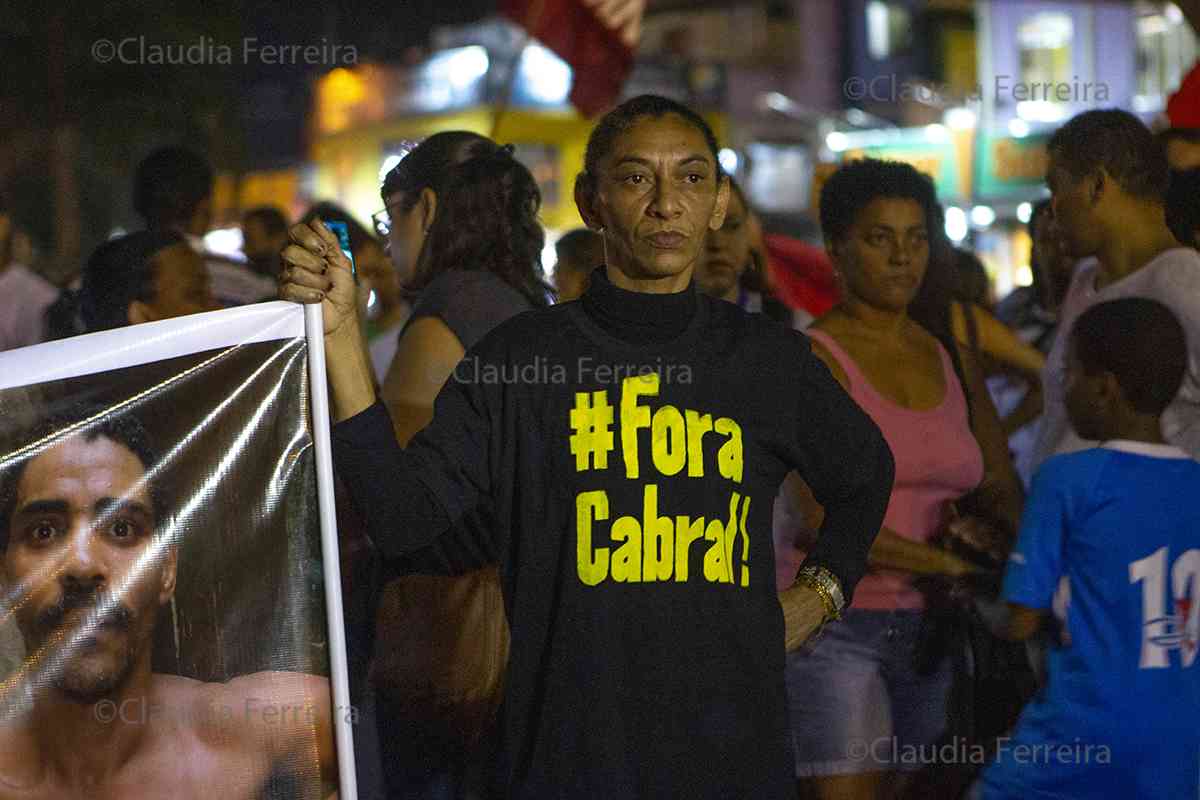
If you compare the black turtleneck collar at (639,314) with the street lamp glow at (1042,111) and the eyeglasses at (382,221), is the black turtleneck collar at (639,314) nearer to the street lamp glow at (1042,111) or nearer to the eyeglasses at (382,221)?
the eyeglasses at (382,221)

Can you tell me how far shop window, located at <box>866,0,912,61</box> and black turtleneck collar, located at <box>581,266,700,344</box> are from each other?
35409 millimetres

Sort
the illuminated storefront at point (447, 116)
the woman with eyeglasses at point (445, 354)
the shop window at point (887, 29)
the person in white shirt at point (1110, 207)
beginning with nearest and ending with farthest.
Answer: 1. the woman with eyeglasses at point (445, 354)
2. the person in white shirt at point (1110, 207)
3. the shop window at point (887, 29)
4. the illuminated storefront at point (447, 116)

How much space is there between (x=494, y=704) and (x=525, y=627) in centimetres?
90

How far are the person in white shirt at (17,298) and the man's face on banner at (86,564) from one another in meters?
3.88

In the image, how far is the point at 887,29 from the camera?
37031mm

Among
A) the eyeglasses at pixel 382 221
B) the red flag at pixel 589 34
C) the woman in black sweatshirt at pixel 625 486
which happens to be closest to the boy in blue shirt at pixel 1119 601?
the woman in black sweatshirt at pixel 625 486

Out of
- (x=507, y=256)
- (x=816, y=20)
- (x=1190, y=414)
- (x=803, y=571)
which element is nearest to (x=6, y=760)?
(x=803, y=571)

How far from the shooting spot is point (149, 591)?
107 inches

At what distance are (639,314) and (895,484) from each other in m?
1.60

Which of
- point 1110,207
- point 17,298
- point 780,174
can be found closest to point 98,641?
point 1110,207

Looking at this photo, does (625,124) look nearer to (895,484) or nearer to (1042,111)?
(895,484)

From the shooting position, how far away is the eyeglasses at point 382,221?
13.2 ft

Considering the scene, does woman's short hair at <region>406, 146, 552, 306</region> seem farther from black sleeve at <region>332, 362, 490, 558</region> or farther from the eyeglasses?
black sleeve at <region>332, 362, 490, 558</region>

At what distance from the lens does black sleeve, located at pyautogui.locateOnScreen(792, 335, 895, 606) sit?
2.88 metres
